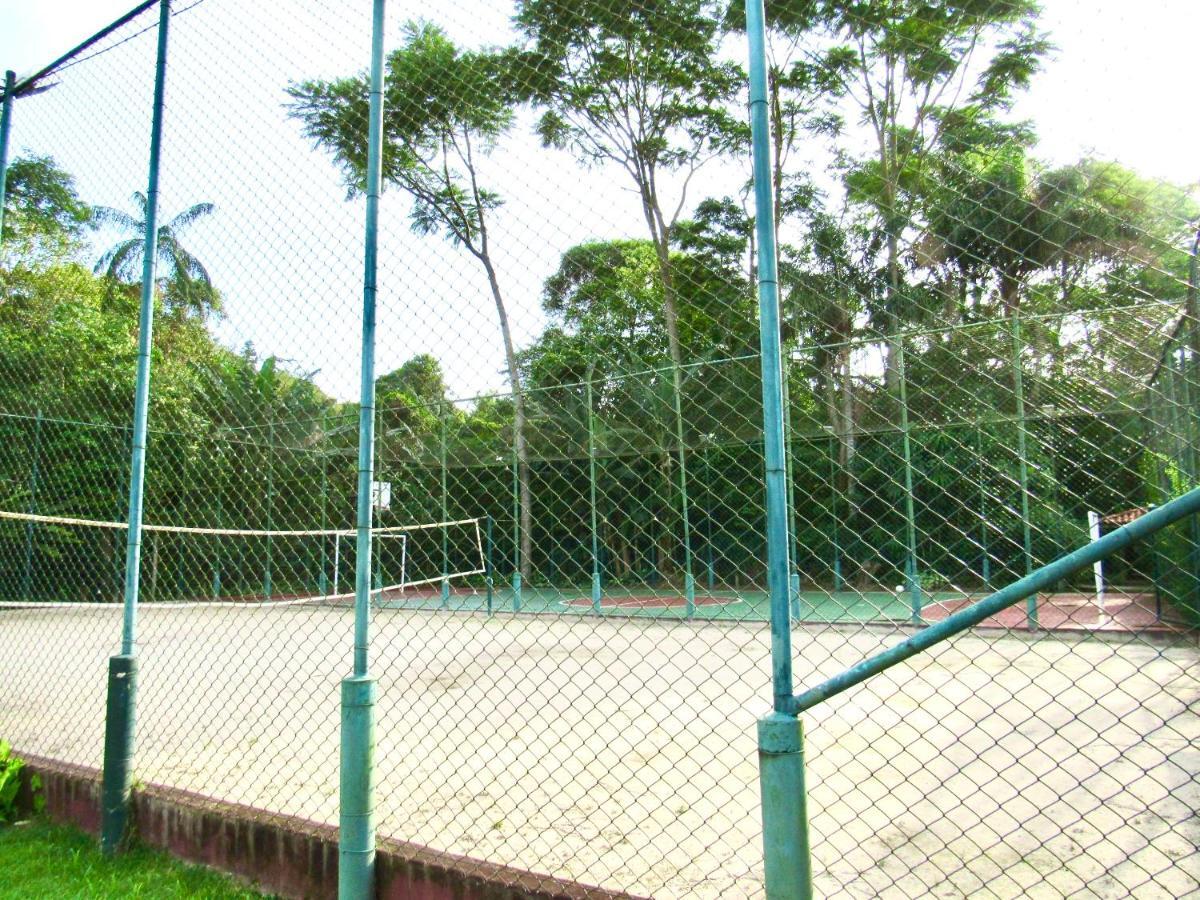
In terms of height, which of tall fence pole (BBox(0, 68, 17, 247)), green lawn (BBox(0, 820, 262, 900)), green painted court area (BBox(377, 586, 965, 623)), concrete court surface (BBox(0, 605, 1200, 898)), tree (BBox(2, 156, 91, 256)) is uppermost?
tree (BBox(2, 156, 91, 256))

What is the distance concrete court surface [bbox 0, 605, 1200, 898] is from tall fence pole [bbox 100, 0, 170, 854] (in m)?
0.49

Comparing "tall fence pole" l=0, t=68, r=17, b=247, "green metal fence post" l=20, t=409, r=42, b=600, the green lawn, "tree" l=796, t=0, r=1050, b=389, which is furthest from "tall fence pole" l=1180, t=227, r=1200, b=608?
"green metal fence post" l=20, t=409, r=42, b=600

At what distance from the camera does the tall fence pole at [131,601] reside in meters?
2.27

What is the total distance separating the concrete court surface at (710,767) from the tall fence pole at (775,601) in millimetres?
717

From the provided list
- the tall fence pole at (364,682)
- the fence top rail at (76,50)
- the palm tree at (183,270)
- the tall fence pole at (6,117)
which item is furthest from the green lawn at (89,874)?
the fence top rail at (76,50)

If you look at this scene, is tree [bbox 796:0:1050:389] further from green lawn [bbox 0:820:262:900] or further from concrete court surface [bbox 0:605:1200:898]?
green lawn [bbox 0:820:262:900]

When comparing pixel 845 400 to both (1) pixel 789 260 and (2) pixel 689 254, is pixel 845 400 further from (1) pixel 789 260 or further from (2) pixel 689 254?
(2) pixel 689 254

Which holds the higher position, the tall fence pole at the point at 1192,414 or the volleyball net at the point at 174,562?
the tall fence pole at the point at 1192,414

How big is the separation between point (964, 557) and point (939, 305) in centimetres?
763

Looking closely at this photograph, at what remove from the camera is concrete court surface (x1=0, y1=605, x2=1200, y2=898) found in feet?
7.04

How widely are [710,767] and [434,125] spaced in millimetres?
2526

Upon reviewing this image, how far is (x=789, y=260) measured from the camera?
237cm

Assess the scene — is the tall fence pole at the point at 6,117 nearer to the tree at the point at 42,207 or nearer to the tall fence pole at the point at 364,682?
the tree at the point at 42,207

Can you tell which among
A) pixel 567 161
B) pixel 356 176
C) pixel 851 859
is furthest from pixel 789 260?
pixel 851 859
